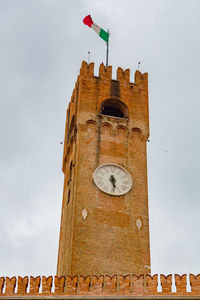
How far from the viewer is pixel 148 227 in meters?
24.6

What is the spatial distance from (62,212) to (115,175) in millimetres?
3612

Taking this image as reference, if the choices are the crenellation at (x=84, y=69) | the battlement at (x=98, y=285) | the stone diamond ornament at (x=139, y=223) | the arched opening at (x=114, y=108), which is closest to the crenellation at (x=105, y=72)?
the crenellation at (x=84, y=69)

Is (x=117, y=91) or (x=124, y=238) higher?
(x=117, y=91)

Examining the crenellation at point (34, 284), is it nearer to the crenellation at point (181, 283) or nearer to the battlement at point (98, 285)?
the battlement at point (98, 285)

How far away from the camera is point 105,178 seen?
25.3 m

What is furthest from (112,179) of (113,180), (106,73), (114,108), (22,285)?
(22,285)

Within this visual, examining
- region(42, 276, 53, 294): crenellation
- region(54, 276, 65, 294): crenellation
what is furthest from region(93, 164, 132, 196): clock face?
region(42, 276, 53, 294): crenellation

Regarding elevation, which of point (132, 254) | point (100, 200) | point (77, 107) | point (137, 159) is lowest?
point (132, 254)

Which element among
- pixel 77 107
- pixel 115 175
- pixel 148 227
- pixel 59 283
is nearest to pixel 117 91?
pixel 77 107

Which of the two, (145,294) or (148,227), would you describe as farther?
(148,227)

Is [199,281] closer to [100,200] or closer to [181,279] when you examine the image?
[181,279]

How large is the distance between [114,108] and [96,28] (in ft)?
17.2

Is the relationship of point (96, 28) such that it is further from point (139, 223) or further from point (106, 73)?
point (139, 223)

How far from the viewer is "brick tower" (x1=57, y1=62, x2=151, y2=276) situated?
23.4 metres
